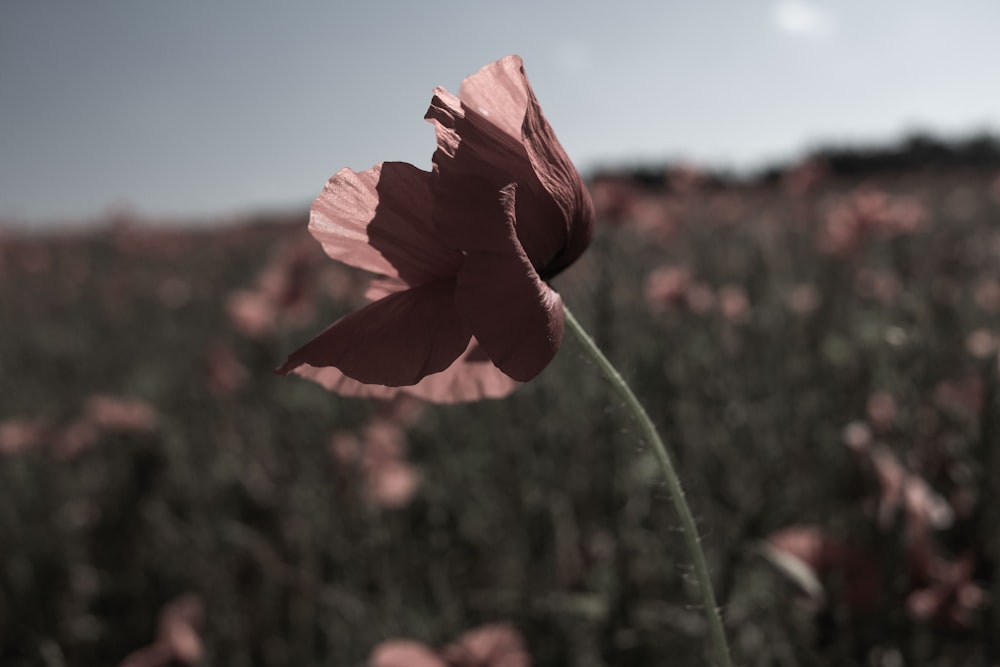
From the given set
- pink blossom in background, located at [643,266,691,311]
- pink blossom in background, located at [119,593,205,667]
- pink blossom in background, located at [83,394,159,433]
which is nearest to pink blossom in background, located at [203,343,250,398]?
pink blossom in background, located at [83,394,159,433]

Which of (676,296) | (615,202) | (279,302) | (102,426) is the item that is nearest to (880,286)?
(676,296)

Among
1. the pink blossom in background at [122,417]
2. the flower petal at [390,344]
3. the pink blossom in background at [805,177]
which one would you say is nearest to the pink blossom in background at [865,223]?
the pink blossom in background at [805,177]

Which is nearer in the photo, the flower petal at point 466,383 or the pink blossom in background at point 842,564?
the flower petal at point 466,383

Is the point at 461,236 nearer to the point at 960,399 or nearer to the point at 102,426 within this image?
the point at 960,399

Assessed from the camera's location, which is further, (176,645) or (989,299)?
(989,299)

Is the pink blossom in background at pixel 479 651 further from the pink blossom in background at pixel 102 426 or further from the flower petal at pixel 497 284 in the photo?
the pink blossom in background at pixel 102 426

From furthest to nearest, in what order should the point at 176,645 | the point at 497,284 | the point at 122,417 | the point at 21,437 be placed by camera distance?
the point at 21,437
the point at 122,417
the point at 176,645
the point at 497,284
